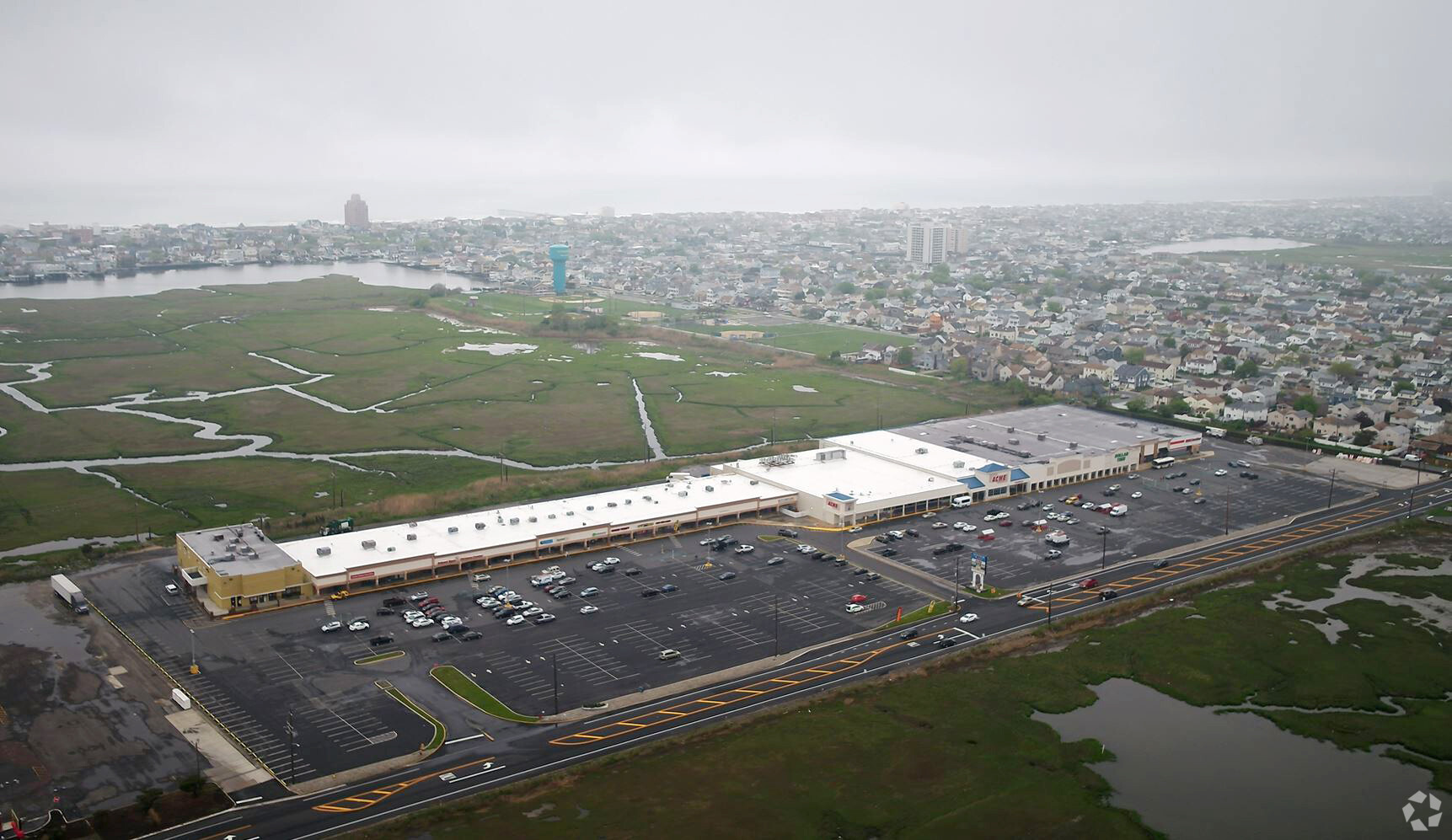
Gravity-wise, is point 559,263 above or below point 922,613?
Answer: above

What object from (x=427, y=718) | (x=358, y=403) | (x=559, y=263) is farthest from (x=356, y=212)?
(x=427, y=718)

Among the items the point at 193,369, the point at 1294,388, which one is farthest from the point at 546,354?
the point at 1294,388

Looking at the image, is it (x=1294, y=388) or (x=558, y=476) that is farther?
(x=1294, y=388)

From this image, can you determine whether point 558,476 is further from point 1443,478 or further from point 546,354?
point 1443,478

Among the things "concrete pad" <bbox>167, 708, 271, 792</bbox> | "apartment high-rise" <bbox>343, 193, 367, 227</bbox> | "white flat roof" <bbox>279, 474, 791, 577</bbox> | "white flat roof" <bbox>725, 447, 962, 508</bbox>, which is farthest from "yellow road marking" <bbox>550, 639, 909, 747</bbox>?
"apartment high-rise" <bbox>343, 193, 367, 227</bbox>

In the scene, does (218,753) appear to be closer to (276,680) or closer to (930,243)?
(276,680)
